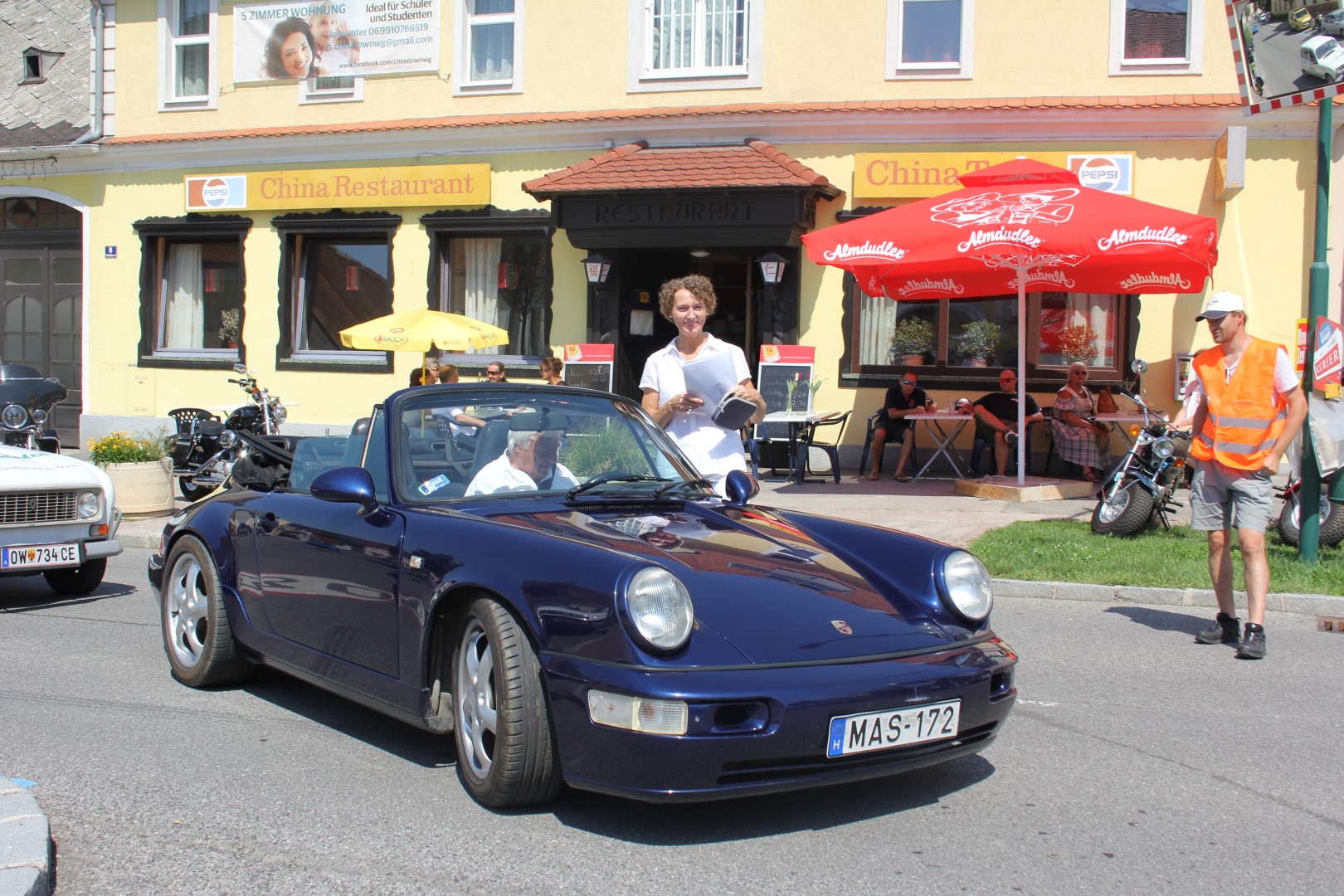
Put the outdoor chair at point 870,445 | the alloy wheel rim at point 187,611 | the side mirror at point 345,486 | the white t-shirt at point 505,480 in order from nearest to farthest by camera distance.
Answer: the side mirror at point 345,486 → the white t-shirt at point 505,480 → the alloy wheel rim at point 187,611 → the outdoor chair at point 870,445

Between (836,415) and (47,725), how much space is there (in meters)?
11.0

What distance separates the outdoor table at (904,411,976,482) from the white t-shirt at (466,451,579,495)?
31.4 ft

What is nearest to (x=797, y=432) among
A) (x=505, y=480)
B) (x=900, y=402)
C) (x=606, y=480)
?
(x=900, y=402)

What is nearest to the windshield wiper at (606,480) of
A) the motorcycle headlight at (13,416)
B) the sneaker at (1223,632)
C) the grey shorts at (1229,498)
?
the grey shorts at (1229,498)

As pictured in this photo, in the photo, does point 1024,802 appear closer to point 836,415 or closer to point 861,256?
point 861,256

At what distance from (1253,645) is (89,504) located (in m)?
6.82

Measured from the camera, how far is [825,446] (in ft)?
46.3

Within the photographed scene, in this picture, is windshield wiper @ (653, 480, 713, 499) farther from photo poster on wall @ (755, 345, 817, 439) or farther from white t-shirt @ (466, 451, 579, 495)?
photo poster on wall @ (755, 345, 817, 439)

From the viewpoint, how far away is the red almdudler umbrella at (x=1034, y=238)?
10.9 metres

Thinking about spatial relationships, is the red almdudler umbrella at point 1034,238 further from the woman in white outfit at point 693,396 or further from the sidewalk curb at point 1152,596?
the woman in white outfit at point 693,396

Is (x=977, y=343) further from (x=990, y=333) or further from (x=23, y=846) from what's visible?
(x=23, y=846)

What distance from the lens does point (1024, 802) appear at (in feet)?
13.2

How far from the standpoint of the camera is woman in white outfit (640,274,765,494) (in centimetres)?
612

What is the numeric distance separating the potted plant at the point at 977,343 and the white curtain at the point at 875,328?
87cm
